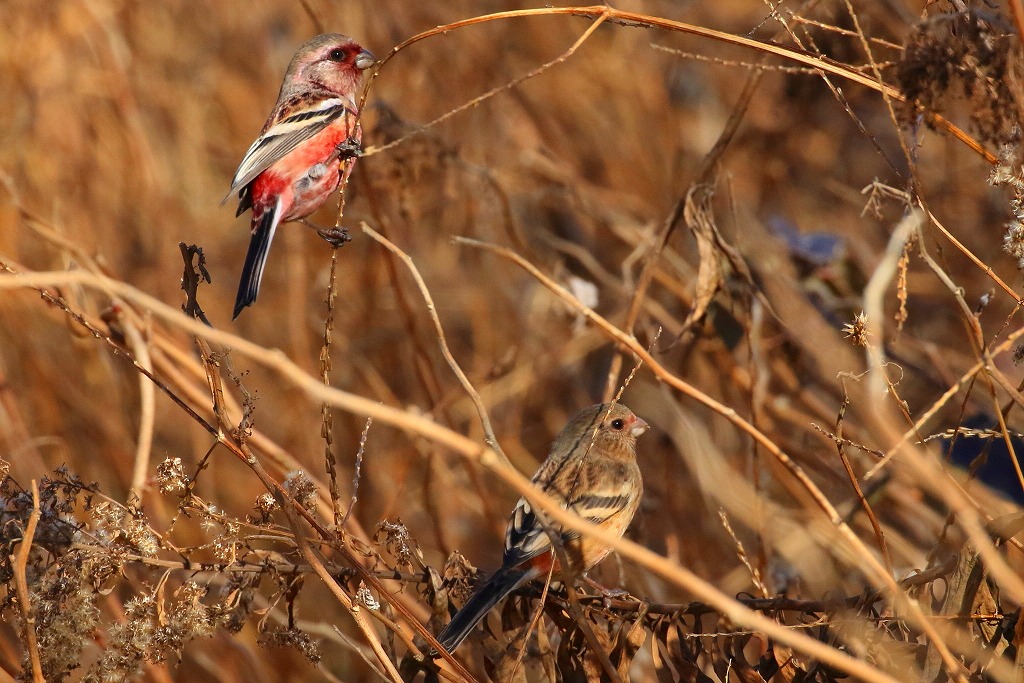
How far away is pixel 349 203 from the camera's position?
4414mm

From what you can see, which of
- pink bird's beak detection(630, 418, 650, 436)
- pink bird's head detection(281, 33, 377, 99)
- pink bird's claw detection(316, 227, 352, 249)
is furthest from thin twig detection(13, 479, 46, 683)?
pink bird's beak detection(630, 418, 650, 436)

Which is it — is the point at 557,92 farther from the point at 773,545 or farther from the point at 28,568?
the point at 28,568

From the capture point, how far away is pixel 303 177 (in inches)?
130

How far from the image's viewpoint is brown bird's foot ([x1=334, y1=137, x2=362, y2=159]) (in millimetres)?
3055

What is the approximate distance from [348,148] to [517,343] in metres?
3.05

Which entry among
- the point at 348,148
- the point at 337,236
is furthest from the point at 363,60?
the point at 337,236

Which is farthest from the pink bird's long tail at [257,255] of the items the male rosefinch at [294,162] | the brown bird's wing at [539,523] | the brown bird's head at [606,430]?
the brown bird's head at [606,430]

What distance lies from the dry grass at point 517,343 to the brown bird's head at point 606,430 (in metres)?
0.30

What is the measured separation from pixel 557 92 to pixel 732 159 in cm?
127

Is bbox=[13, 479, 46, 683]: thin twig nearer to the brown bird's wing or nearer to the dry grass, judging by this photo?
the dry grass

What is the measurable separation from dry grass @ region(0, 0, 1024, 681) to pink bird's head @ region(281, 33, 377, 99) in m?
0.24

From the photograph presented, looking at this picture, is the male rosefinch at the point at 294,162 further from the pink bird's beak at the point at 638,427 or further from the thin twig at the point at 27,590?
the pink bird's beak at the point at 638,427

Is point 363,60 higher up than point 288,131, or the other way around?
point 363,60

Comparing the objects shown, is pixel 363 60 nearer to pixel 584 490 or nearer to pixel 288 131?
pixel 288 131
